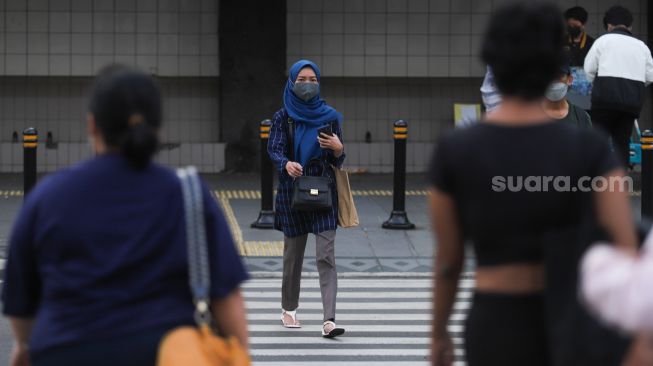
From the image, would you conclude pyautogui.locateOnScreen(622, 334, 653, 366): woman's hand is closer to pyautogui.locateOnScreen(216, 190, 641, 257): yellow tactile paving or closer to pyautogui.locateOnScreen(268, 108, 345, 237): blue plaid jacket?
pyautogui.locateOnScreen(268, 108, 345, 237): blue plaid jacket

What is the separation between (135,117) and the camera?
12.5ft

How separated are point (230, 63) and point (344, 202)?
29.1 feet

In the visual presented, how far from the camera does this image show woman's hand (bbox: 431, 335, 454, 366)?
13.7 feet

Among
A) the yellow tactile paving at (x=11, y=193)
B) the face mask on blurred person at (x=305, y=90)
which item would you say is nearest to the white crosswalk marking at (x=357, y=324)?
the face mask on blurred person at (x=305, y=90)

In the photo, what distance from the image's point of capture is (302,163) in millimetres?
9039

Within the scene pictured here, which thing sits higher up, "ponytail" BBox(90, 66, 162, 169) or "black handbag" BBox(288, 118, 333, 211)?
"ponytail" BBox(90, 66, 162, 169)

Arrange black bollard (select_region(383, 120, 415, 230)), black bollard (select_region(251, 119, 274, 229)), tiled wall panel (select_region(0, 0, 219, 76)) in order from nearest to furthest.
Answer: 1. black bollard (select_region(251, 119, 274, 229))
2. black bollard (select_region(383, 120, 415, 230))
3. tiled wall panel (select_region(0, 0, 219, 76))

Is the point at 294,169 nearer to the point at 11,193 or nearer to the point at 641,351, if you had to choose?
the point at 641,351

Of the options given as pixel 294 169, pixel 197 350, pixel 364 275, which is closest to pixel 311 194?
pixel 294 169

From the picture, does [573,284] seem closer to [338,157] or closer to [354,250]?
[338,157]

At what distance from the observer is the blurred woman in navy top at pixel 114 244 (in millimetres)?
3705

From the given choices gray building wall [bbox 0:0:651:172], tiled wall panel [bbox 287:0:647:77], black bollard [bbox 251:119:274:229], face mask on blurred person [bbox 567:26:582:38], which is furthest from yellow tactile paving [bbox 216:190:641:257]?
face mask on blurred person [bbox 567:26:582:38]

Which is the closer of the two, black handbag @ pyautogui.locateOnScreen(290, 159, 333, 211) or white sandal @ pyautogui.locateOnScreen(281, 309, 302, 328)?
black handbag @ pyautogui.locateOnScreen(290, 159, 333, 211)

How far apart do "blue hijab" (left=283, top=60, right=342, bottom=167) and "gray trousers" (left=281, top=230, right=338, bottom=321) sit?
50 centimetres
